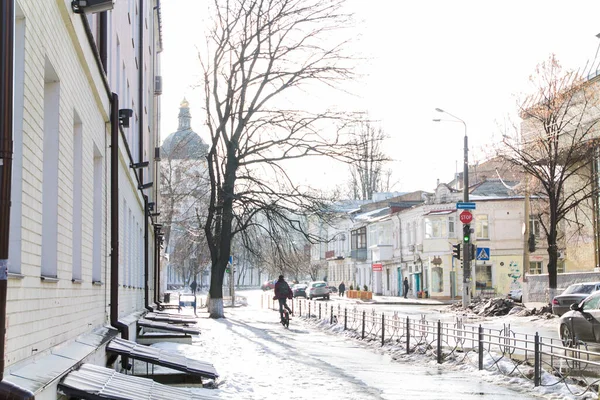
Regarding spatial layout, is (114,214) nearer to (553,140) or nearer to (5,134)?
(5,134)

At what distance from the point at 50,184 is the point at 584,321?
13194 mm

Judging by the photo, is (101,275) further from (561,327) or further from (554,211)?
(554,211)

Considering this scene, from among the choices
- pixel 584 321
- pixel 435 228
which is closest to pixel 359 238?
pixel 435 228

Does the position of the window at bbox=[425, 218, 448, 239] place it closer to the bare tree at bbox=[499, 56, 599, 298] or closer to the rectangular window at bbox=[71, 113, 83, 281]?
the bare tree at bbox=[499, 56, 599, 298]

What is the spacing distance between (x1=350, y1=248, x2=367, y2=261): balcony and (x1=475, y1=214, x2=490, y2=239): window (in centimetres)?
2213

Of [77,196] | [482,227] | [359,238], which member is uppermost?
[359,238]

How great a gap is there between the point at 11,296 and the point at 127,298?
38.9 ft

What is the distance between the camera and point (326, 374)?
13727 mm

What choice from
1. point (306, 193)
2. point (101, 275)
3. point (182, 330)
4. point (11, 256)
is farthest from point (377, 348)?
point (11, 256)

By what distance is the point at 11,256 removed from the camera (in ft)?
17.6

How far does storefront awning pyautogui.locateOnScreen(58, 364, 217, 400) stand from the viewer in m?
5.66

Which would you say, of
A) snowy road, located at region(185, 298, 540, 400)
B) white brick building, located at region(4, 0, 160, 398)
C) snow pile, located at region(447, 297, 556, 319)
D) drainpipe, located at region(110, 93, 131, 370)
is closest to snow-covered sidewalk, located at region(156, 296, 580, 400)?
snowy road, located at region(185, 298, 540, 400)

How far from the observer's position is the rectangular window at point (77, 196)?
350 inches

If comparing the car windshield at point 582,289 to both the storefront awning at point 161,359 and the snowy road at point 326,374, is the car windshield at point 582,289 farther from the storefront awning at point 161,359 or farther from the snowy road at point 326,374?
the storefront awning at point 161,359
